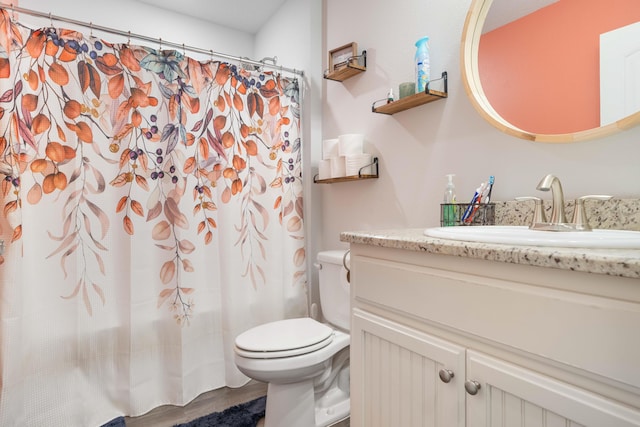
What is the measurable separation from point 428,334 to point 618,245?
406mm

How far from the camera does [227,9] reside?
244 centimetres

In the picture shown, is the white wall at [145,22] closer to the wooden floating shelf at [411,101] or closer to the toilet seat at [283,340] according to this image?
the wooden floating shelf at [411,101]

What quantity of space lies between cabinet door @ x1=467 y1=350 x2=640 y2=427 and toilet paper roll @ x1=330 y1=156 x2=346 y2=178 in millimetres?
1180

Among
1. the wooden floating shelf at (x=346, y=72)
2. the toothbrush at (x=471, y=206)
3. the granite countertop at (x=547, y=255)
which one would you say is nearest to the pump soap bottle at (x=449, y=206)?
the toothbrush at (x=471, y=206)

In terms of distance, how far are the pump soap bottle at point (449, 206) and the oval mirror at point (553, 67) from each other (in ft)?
0.83

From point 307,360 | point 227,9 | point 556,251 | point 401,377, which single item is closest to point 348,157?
point 307,360

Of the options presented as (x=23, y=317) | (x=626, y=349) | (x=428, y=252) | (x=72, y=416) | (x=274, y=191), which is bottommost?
(x=72, y=416)

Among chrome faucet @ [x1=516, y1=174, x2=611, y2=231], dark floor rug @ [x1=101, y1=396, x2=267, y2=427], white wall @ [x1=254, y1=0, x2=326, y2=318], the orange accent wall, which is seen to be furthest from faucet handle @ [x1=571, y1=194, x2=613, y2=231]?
dark floor rug @ [x1=101, y1=396, x2=267, y2=427]

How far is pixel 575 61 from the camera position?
1.00 meters

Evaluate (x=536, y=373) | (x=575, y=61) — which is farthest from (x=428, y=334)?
(x=575, y=61)

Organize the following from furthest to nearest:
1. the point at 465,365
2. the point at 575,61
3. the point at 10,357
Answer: the point at 10,357
the point at 575,61
the point at 465,365

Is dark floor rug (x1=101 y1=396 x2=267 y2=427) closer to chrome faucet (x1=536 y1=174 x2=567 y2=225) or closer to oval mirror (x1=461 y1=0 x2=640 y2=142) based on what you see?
chrome faucet (x1=536 y1=174 x2=567 y2=225)

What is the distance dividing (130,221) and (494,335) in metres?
1.61

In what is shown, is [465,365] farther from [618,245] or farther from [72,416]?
[72,416]
